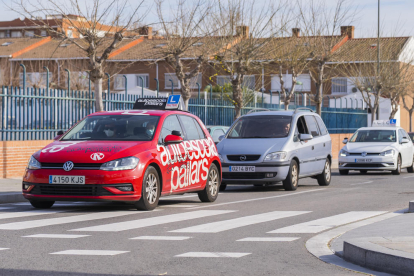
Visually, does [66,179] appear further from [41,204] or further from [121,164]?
[41,204]

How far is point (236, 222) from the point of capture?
10617mm

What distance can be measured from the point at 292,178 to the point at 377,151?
321 inches

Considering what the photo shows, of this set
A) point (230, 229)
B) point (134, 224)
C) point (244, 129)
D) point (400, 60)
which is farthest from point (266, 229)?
point (400, 60)

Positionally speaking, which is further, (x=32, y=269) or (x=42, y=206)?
(x=42, y=206)

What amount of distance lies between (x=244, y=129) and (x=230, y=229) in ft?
26.9

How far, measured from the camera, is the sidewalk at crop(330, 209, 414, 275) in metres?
6.69

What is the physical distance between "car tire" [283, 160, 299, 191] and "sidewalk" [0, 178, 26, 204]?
5.64 meters

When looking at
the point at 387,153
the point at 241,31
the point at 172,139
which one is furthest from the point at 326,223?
the point at 241,31

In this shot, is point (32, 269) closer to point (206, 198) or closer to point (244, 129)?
point (206, 198)

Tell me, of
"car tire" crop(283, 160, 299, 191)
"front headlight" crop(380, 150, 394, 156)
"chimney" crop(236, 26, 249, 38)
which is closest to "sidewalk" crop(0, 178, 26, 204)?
"car tire" crop(283, 160, 299, 191)

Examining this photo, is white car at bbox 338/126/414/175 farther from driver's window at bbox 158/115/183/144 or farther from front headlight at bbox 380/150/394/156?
driver's window at bbox 158/115/183/144

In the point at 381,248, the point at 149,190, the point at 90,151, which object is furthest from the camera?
the point at 149,190

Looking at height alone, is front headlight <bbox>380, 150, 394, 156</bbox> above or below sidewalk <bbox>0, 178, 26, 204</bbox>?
above

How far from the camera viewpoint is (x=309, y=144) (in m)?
17.9
